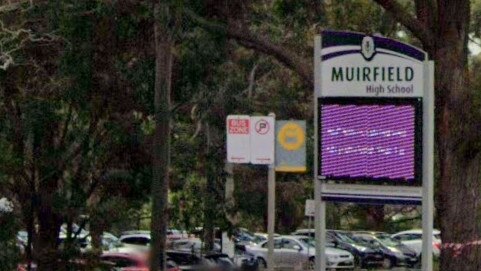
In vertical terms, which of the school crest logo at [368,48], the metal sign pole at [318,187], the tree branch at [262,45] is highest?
the tree branch at [262,45]

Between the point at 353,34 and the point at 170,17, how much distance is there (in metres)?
6.79

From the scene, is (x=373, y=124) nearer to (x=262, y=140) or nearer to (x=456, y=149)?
(x=262, y=140)

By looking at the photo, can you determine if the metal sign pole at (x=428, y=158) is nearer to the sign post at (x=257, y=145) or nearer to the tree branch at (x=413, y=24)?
the sign post at (x=257, y=145)

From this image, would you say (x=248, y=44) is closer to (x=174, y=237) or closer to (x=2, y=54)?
(x=2, y=54)

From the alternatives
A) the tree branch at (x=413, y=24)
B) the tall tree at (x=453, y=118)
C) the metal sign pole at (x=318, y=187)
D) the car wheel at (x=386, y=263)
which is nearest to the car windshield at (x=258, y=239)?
the car wheel at (x=386, y=263)

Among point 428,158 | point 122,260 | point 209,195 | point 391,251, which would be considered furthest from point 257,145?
point 391,251

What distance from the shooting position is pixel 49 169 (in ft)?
85.4

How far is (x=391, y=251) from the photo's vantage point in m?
46.6

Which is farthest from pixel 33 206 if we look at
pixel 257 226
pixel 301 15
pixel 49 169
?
pixel 257 226

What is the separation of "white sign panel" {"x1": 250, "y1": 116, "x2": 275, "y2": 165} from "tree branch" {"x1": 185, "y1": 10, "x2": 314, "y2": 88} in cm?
245

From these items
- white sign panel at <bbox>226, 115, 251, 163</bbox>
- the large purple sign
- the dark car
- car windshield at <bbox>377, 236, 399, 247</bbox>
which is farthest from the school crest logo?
car windshield at <bbox>377, 236, 399, 247</bbox>

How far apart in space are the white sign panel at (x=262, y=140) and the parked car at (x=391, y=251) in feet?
107

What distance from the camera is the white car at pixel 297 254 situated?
4241cm

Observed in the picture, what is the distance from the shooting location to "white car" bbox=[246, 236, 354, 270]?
139ft
